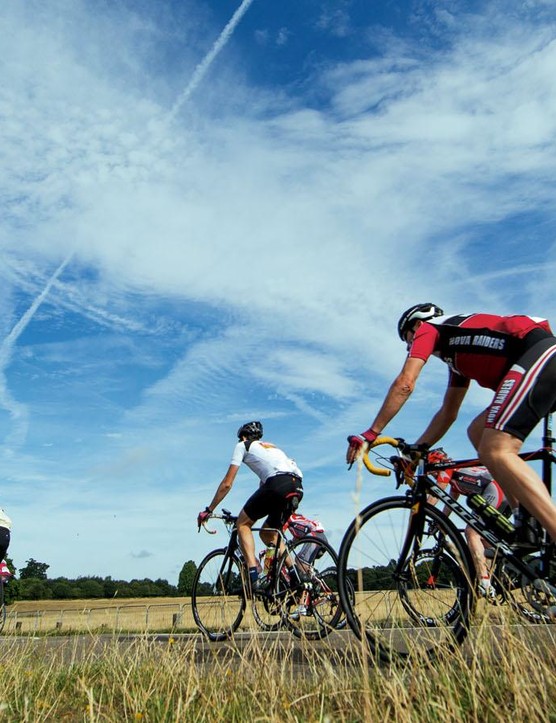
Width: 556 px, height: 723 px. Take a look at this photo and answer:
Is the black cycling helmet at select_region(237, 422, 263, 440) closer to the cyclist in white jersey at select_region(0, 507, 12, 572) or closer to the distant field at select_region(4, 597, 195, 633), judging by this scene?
the distant field at select_region(4, 597, 195, 633)

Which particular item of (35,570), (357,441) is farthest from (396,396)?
(35,570)

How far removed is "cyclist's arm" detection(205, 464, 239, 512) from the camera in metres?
8.49

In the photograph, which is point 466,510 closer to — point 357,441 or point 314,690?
point 357,441

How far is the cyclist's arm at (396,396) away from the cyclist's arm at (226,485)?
3.92m

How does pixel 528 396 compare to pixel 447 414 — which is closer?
pixel 528 396

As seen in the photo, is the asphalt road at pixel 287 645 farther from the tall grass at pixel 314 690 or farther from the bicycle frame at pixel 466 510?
the bicycle frame at pixel 466 510

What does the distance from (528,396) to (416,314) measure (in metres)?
1.01

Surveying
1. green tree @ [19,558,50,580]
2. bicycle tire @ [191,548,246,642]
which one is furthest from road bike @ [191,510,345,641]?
green tree @ [19,558,50,580]

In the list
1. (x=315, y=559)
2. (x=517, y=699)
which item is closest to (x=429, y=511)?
(x=517, y=699)

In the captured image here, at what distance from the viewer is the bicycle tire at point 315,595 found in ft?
23.2

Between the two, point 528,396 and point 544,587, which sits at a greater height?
point 528,396

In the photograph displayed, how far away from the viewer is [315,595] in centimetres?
728

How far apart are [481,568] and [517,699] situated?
2.69 meters

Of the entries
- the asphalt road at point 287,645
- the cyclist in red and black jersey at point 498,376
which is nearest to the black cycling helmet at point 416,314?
the cyclist in red and black jersey at point 498,376
